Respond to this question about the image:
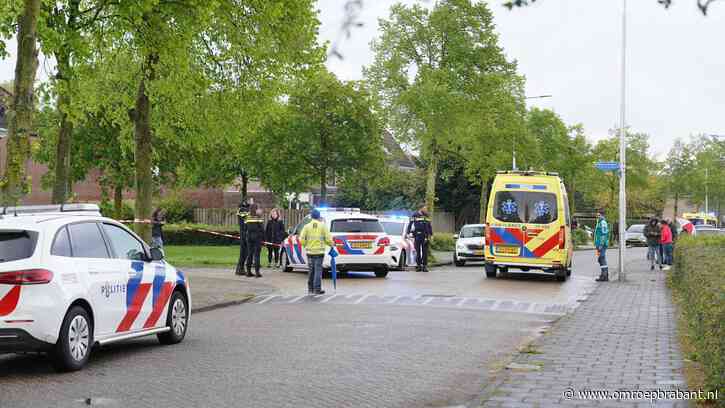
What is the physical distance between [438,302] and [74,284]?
9.44 metres

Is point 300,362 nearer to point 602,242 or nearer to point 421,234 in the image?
point 602,242

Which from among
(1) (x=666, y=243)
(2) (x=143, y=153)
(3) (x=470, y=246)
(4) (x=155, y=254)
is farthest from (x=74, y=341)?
(1) (x=666, y=243)

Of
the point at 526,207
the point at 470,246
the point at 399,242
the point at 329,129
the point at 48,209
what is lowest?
the point at 470,246

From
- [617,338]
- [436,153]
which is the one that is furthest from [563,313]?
[436,153]

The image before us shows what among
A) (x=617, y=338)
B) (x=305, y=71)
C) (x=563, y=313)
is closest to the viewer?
(x=617, y=338)

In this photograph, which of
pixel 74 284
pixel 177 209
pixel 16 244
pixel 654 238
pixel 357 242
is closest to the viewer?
pixel 16 244

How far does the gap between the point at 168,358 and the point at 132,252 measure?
128 cm

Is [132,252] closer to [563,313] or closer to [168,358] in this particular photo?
[168,358]

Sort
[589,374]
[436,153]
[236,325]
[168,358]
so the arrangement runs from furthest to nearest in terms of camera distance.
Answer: [436,153], [236,325], [168,358], [589,374]

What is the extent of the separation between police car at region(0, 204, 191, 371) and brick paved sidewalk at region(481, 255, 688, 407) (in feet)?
13.3

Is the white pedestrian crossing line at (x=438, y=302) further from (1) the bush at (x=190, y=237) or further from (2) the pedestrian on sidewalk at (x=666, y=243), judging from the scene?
(1) the bush at (x=190, y=237)

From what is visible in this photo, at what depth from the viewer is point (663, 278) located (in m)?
27.4

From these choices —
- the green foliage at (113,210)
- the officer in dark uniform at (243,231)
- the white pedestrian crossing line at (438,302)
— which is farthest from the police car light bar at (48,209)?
the green foliage at (113,210)

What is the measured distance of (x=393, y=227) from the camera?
100ft
